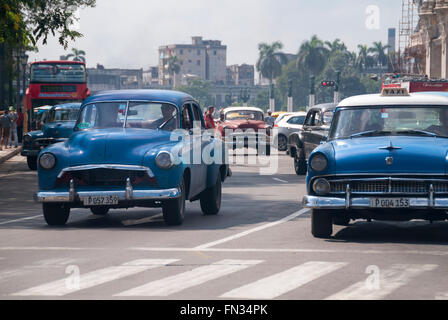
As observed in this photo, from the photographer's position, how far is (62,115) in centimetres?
2928

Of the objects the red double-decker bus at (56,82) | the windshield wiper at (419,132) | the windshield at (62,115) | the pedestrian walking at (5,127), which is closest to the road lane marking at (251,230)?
the windshield wiper at (419,132)

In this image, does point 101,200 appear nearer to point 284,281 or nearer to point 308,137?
point 284,281

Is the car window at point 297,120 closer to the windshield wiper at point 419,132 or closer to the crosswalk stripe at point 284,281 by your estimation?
the windshield wiper at point 419,132

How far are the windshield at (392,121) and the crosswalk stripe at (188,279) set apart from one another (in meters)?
3.16

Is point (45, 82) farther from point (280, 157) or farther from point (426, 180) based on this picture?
point (426, 180)

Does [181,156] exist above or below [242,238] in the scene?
above

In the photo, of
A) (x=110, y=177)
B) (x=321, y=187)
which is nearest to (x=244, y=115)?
(x=110, y=177)

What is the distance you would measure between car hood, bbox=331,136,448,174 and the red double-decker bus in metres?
31.8

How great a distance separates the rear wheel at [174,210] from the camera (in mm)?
12552

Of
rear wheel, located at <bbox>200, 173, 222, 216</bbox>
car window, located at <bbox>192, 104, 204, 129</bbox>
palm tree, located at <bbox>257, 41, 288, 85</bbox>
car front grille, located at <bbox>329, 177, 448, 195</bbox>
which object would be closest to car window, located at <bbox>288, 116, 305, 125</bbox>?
car window, located at <bbox>192, 104, 204, 129</bbox>

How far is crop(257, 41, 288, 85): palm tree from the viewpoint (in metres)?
168
